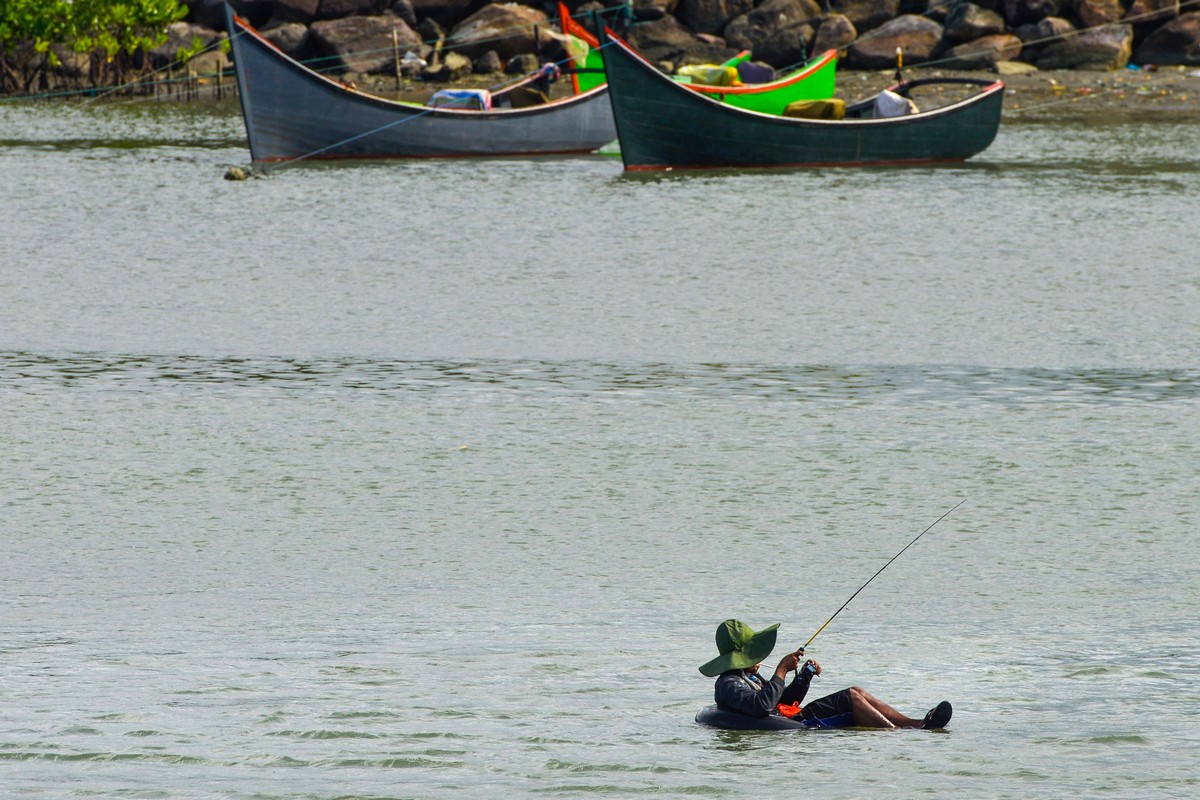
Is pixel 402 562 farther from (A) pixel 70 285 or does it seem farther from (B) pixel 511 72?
(B) pixel 511 72

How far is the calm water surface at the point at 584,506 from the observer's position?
5.95 metres

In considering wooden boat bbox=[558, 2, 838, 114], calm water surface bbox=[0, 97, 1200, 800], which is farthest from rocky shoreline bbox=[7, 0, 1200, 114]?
calm water surface bbox=[0, 97, 1200, 800]

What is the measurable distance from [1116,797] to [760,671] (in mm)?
1653

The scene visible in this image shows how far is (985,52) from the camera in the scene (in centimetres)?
3962

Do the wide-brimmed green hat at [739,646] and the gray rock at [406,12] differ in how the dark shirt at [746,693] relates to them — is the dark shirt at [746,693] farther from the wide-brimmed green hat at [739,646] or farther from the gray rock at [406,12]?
the gray rock at [406,12]

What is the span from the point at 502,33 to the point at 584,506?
35.1 meters

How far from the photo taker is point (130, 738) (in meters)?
5.94

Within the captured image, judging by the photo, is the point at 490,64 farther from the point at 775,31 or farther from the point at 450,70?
the point at 775,31

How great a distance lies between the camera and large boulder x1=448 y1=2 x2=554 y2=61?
42562 mm

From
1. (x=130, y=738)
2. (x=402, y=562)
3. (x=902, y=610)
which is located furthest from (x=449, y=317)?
(x=130, y=738)

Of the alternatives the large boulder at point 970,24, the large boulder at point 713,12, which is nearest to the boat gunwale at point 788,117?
the large boulder at point 970,24

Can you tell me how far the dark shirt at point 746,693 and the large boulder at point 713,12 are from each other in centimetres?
3823

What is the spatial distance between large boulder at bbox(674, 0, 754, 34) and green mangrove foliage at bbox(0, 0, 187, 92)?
1303 centimetres

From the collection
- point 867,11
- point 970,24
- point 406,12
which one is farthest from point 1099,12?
point 406,12
